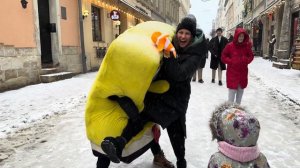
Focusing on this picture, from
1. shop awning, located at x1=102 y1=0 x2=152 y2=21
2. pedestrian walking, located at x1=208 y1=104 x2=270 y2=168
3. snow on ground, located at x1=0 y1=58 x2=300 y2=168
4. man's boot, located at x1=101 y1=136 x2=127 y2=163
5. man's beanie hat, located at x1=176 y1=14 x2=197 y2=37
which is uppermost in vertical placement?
shop awning, located at x1=102 y1=0 x2=152 y2=21

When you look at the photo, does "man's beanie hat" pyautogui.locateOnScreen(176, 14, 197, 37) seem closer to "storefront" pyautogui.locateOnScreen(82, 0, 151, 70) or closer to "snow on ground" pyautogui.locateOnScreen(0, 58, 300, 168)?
"snow on ground" pyautogui.locateOnScreen(0, 58, 300, 168)

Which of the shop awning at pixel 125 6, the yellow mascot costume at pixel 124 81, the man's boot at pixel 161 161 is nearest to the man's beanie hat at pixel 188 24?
the yellow mascot costume at pixel 124 81

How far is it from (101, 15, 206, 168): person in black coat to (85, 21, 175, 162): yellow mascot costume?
0.20 feet

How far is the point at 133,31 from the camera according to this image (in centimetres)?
258

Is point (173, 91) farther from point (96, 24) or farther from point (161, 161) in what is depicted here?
point (96, 24)

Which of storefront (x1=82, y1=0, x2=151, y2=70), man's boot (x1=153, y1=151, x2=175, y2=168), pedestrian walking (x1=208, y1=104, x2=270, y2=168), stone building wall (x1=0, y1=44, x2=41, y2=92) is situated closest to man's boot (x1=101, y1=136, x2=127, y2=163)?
pedestrian walking (x1=208, y1=104, x2=270, y2=168)

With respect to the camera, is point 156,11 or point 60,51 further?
point 156,11

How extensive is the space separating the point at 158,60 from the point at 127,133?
637mm

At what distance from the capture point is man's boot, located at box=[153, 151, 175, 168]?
3.32 m

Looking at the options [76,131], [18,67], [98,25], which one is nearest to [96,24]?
[98,25]

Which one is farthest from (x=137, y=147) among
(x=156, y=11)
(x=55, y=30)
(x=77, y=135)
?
(x=156, y=11)

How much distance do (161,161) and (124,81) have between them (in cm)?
129

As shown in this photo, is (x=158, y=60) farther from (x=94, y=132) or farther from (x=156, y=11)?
(x=156, y=11)

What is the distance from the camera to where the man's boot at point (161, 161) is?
332 centimetres
